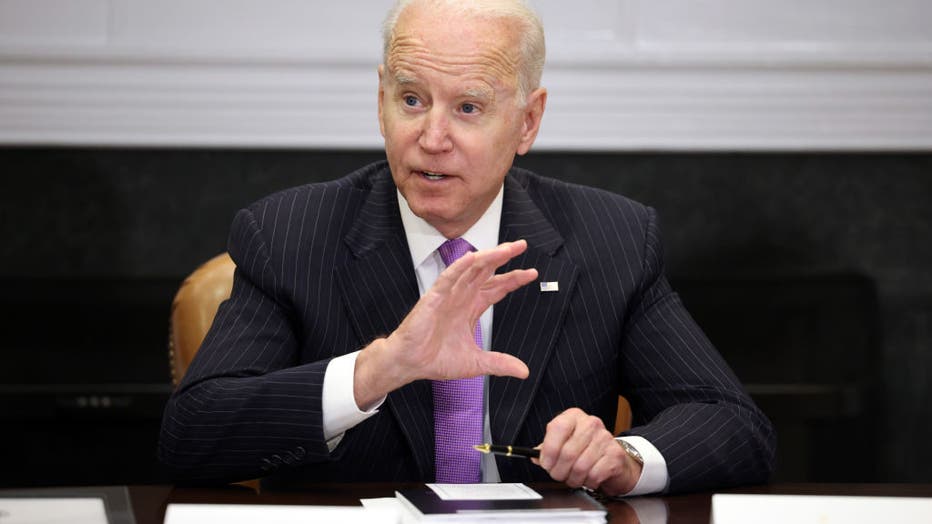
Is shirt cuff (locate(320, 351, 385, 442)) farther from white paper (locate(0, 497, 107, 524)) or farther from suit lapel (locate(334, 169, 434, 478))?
white paper (locate(0, 497, 107, 524))

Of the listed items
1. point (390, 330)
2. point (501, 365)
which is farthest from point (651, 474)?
point (390, 330)

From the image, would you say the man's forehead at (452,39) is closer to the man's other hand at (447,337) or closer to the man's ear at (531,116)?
the man's ear at (531,116)

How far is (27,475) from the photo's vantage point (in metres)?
3.55

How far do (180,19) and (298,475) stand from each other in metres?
1.98

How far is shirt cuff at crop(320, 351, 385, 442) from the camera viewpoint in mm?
1780

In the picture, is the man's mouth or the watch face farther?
the man's mouth

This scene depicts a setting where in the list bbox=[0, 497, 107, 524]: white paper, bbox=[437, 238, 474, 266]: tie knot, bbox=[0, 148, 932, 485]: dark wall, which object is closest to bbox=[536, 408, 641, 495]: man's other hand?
bbox=[437, 238, 474, 266]: tie knot

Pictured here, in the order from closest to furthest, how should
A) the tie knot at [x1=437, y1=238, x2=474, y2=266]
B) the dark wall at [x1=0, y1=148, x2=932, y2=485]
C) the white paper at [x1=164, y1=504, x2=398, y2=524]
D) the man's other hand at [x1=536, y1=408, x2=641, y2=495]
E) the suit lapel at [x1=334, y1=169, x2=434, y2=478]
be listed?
the white paper at [x1=164, y1=504, x2=398, y2=524] → the man's other hand at [x1=536, y1=408, x2=641, y2=495] → the suit lapel at [x1=334, y1=169, x2=434, y2=478] → the tie knot at [x1=437, y1=238, x2=474, y2=266] → the dark wall at [x1=0, y1=148, x2=932, y2=485]

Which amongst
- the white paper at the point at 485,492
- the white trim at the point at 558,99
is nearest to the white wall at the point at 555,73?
the white trim at the point at 558,99

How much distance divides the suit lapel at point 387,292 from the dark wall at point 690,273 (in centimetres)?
149

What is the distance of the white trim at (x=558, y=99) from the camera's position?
11.6 ft

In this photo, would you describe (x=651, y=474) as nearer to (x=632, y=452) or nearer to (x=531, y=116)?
(x=632, y=452)

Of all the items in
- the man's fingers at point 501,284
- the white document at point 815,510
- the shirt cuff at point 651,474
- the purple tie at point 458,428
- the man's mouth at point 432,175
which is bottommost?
the white document at point 815,510

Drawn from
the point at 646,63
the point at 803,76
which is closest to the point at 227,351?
the point at 646,63
